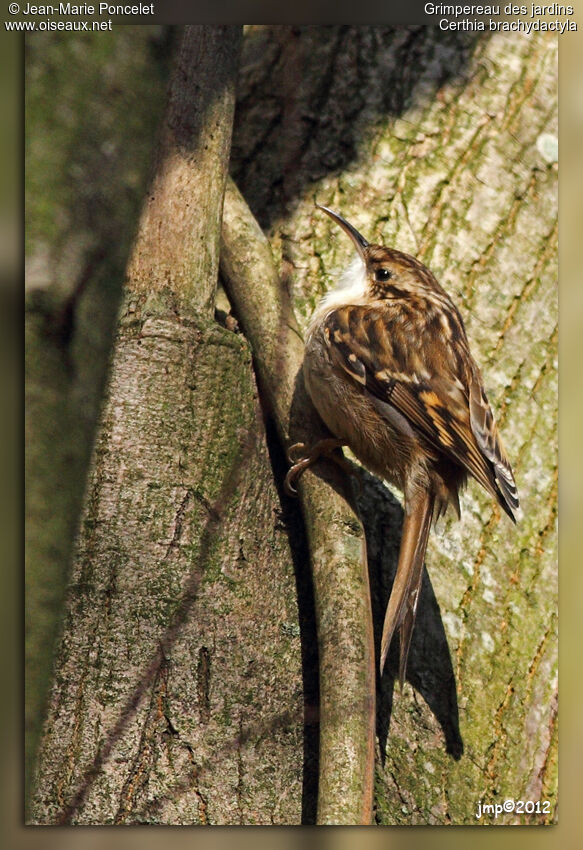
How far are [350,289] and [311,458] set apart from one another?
24.2 inches

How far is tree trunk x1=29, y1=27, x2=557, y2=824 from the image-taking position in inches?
92.7

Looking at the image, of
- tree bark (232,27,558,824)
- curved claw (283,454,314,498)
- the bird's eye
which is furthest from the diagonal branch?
the bird's eye

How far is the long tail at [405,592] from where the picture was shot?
7.72 feet

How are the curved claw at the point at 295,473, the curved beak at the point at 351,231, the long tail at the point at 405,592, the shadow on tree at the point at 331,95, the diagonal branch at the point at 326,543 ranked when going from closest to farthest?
the diagonal branch at the point at 326,543
the long tail at the point at 405,592
the curved claw at the point at 295,473
the curved beak at the point at 351,231
the shadow on tree at the point at 331,95

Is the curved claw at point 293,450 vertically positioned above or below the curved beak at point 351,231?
below

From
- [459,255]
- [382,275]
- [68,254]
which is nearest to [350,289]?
[382,275]

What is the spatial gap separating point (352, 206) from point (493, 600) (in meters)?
1.26

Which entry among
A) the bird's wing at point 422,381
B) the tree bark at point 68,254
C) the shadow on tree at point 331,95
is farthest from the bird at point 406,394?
the tree bark at point 68,254

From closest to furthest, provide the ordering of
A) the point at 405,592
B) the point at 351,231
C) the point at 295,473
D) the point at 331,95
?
1. the point at 405,592
2. the point at 295,473
3. the point at 351,231
4. the point at 331,95

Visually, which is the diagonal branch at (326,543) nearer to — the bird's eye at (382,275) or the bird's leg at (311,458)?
the bird's leg at (311,458)

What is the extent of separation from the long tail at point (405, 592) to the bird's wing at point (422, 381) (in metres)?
0.25

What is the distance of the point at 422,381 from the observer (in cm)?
263

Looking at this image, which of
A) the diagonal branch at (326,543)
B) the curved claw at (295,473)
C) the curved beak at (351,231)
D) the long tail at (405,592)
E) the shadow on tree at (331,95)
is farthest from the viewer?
the shadow on tree at (331,95)

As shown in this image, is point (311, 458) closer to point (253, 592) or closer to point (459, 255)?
point (253, 592)
